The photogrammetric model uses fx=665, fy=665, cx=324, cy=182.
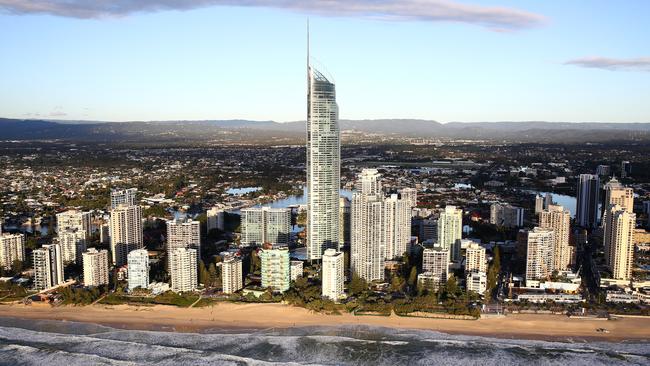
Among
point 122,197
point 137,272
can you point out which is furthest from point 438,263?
point 122,197

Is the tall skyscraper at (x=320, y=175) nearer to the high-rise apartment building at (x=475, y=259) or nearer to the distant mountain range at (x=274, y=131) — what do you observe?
the high-rise apartment building at (x=475, y=259)

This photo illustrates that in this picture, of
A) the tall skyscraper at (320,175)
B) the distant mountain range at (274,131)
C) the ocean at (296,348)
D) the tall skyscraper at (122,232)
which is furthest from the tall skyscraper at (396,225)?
the distant mountain range at (274,131)

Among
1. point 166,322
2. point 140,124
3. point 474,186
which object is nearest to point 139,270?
point 166,322

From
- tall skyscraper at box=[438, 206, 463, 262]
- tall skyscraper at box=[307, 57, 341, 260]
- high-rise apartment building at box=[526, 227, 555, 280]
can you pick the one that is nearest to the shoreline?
high-rise apartment building at box=[526, 227, 555, 280]

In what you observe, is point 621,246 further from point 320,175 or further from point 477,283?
point 320,175

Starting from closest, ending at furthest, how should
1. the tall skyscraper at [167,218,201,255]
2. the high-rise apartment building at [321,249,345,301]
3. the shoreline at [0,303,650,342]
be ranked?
the shoreline at [0,303,650,342] < the high-rise apartment building at [321,249,345,301] < the tall skyscraper at [167,218,201,255]

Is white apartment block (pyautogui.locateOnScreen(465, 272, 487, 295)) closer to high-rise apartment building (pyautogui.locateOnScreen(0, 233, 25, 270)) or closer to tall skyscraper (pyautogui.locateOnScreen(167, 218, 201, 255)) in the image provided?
tall skyscraper (pyautogui.locateOnScreen(167, 218, 201, 255))
